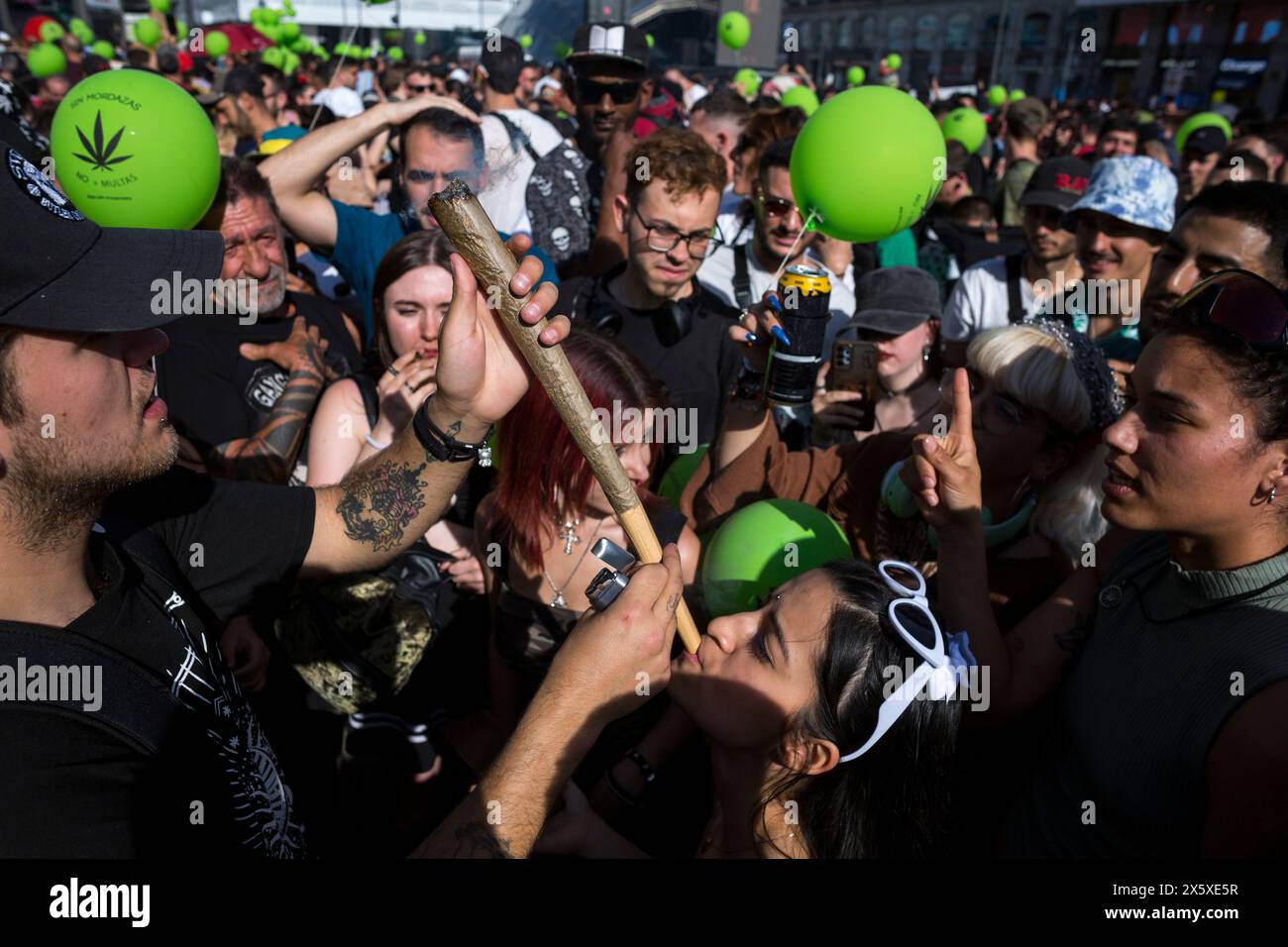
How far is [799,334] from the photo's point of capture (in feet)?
7.95

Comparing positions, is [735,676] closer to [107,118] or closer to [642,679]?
[642,679]

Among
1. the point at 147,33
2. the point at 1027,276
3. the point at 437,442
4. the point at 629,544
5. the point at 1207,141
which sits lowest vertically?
the point at 629,544

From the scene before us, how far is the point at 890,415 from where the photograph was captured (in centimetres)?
338

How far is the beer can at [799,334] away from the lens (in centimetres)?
242

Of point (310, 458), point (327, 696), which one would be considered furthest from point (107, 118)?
point (327, 696)

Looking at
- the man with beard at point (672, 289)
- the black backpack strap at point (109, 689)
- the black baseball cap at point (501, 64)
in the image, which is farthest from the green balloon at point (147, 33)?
the black backpack strap at point (109, 689)

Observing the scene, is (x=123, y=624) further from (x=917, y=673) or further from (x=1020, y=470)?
(x=1020, y=470)

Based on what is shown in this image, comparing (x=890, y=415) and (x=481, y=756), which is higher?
(x=890, y=415)

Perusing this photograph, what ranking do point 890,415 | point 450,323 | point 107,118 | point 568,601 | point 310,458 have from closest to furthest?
point 450,323
point 568,601
point 107,118
point 310,458
point 890,415

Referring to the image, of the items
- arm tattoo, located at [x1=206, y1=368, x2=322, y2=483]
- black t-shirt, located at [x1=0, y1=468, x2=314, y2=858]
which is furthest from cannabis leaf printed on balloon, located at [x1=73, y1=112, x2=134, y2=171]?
black t-shirt, located at [x1=0, y1=468, x2=314, y2=858]

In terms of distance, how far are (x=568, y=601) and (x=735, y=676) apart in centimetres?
73

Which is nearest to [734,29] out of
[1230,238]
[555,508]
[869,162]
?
[869,162]

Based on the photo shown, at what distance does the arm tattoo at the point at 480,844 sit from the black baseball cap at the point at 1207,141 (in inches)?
377

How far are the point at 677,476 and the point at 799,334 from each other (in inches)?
35.5
